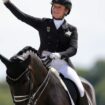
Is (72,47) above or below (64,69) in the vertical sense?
above

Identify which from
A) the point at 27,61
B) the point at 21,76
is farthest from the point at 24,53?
the point at 21,76

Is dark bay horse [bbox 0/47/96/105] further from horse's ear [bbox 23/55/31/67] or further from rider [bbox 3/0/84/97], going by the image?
rider [bbox 3/0/84/97]

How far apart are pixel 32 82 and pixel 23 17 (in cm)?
241

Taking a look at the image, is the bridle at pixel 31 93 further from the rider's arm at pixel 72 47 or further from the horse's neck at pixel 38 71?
the rider's arm at pixel 72 47

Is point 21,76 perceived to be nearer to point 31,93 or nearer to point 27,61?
point 27,61

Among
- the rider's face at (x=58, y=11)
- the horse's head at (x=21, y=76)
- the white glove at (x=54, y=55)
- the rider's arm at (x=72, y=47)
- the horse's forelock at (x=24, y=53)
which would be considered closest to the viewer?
the horse's head at (x=21, y=76)

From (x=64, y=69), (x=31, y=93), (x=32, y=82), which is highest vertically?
(x=32, y=82)

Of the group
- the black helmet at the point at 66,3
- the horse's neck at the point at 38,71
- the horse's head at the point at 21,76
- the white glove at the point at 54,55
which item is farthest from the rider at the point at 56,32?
the horse's head at the point at 21,76

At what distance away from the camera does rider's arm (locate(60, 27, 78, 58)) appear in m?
19.9

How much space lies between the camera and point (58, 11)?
20.2m

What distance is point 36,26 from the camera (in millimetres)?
20391

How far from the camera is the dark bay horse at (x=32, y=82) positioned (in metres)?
17.9

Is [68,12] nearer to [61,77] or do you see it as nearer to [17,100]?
[61,77]

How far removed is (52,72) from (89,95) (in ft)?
9.19
